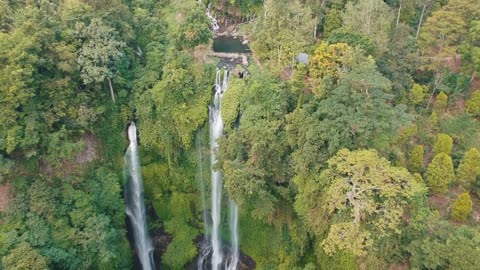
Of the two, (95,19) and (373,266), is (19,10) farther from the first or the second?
(373,266)

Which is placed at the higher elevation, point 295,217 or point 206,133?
point 206,133

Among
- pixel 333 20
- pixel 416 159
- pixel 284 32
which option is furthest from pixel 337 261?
pixel 333 20

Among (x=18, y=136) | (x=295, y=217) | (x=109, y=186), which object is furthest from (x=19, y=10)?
(x=295, y=217)

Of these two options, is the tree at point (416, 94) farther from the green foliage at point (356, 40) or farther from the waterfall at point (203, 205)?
the waterfall at point (203, 205)

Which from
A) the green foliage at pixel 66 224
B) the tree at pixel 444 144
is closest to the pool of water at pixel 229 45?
the green foliage at pixel 66 224

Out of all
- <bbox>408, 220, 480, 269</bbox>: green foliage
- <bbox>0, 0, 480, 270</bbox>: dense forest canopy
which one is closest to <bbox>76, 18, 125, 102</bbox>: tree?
<bbox>0, 0, 480, 270</bbox>: dense forest canopy

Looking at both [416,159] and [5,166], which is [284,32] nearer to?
[416,159]
